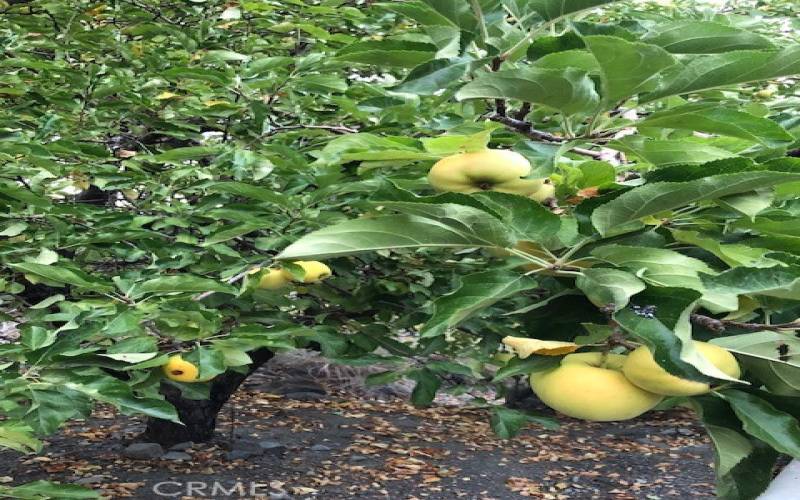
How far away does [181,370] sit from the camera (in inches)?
55.5

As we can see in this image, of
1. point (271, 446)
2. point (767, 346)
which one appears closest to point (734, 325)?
point (767, 346)

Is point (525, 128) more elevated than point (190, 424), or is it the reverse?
point (525, 128)

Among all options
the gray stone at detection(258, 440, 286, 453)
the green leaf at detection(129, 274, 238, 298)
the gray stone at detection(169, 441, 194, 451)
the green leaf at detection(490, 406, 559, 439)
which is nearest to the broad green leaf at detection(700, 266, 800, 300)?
the green leaf at detection(129, 274, 238, 298)

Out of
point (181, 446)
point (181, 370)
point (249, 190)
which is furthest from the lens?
point (181, 446)

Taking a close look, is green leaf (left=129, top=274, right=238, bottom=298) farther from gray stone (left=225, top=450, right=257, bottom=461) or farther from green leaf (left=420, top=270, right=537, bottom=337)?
gray stone (left=225, top=450, right=257, bottom=461)

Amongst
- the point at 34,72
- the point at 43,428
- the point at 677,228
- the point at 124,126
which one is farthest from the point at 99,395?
the point at 34,72

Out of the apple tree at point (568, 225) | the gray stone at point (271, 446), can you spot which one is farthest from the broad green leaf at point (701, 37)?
the gray stone at point (271, 446)

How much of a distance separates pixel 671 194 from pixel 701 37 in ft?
0.76

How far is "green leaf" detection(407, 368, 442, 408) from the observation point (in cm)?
186

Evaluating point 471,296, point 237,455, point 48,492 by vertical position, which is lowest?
point 237,455

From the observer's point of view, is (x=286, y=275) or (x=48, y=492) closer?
(x=48, y=492)

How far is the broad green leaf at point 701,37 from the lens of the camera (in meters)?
0.84

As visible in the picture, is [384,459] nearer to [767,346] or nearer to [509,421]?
[509,421]

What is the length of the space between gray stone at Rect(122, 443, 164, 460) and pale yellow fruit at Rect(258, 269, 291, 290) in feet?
11.0
